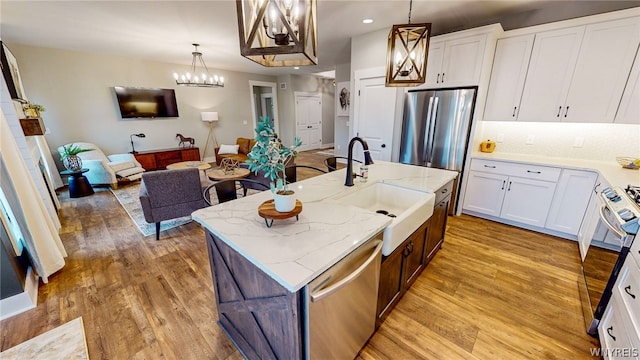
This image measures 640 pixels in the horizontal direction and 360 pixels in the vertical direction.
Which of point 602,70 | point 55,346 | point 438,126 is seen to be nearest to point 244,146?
point 438,126

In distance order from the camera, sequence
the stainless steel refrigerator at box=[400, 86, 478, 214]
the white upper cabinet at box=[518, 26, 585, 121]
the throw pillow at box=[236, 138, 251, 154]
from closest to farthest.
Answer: the white upper cabinet at box=[518, 26, 585, 121] < the stainless steel refrigerator at box=[400, 86, 478, 214] < the throw pillow at box=[236, 138, 251, 154]

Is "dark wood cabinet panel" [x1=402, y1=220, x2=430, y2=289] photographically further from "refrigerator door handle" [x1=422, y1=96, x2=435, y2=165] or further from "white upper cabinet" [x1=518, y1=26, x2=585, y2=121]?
"white upper cabinet" [x1=518, y1=26, x2=585, y2=121]

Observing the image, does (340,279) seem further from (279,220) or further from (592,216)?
(592,216)

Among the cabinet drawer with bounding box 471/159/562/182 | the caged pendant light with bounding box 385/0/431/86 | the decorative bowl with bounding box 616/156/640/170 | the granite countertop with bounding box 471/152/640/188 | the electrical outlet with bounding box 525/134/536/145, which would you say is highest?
the caged pendant light with bounding box 385/0/431/86

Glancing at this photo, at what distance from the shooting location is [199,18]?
3148mm

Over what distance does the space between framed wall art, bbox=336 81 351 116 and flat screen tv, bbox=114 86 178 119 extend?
4.28 m

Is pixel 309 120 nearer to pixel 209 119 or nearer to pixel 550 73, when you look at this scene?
pixel 209 119

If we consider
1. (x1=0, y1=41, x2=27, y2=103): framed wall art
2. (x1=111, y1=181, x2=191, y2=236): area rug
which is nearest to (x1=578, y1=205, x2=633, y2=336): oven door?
(x1=111, y1=181, x2=191, y2=236): area rug

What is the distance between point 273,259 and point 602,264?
2291mm

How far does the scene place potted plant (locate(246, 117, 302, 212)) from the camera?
1.12m

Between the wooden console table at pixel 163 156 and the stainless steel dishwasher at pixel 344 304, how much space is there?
6.11m

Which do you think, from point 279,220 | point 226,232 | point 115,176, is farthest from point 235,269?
point 115,176

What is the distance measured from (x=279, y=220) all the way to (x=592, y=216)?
2.95 m

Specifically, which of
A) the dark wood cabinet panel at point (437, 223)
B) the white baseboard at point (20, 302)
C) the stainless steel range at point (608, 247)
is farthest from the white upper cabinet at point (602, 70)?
the white baseboard at point (20, 302)
